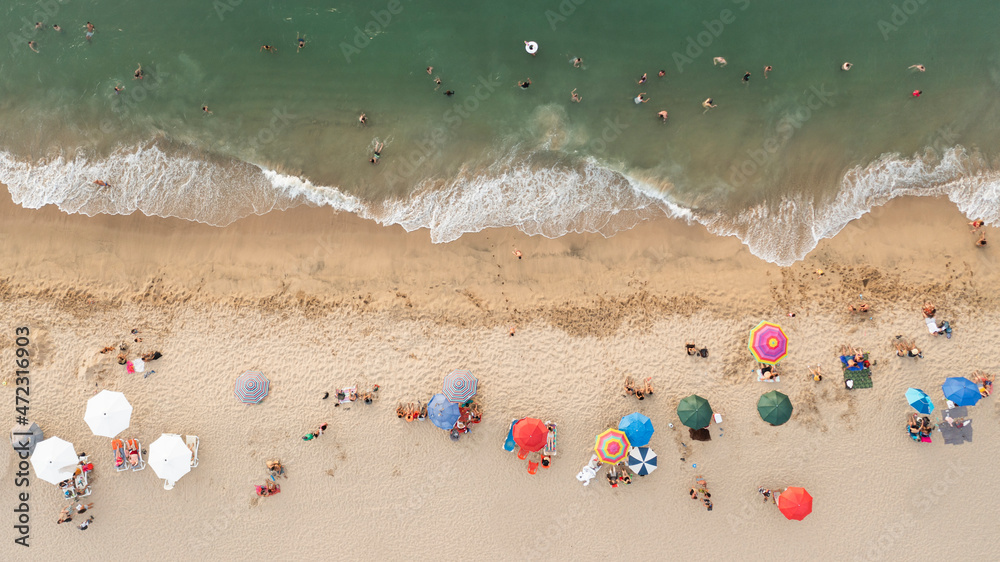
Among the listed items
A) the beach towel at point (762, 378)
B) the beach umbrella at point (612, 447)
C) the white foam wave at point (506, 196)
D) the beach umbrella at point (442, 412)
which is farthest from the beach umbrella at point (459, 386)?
the beach towel at point (762, 378)

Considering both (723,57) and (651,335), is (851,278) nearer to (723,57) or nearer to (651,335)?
(651,335)

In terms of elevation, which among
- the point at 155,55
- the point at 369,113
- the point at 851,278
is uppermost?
the point at 155,55

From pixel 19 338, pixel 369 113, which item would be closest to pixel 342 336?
pixel 369 113

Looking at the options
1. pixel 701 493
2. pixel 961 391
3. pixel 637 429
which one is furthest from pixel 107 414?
pixel 961 391

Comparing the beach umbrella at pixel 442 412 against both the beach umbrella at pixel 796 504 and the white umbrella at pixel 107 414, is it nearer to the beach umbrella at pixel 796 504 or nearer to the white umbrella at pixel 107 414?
the white umbrella at pixel 107 414

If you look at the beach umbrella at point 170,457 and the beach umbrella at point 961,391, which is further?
the beach umbrella at point 170,457

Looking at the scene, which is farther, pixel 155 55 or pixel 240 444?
pixel 155 55

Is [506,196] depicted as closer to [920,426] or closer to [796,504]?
[796,504]

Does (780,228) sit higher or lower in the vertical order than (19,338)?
higher
